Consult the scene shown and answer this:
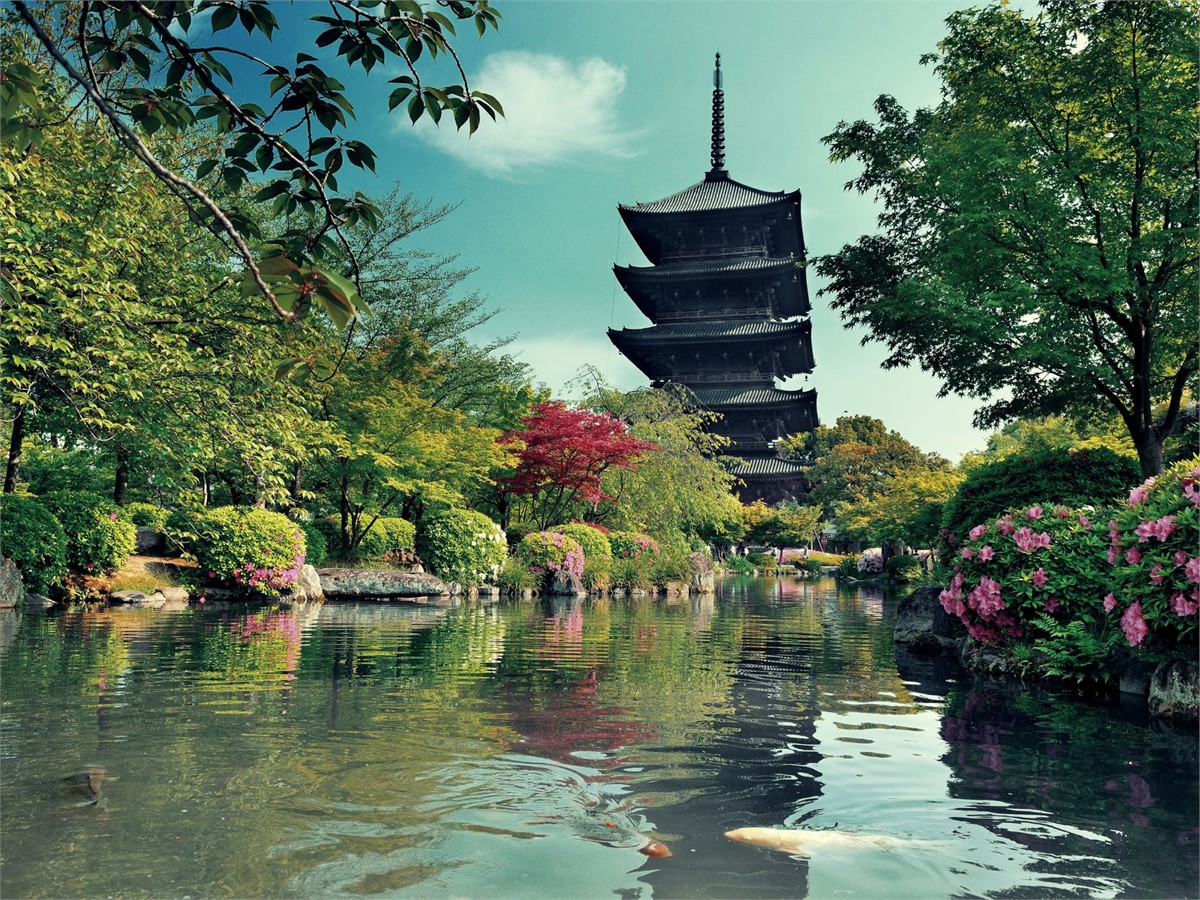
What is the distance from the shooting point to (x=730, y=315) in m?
41.1

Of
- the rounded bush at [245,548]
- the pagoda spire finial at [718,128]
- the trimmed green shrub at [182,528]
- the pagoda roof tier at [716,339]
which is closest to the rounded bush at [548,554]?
the rounded bush at [245,548]

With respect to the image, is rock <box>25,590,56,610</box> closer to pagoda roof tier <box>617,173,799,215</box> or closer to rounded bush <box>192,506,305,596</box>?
rounded bush <box>192,506,305,596</box>

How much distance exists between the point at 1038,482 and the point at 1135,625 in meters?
4.74

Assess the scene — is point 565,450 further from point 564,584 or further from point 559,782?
point 559,782

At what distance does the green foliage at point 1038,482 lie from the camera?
1048 centimetres

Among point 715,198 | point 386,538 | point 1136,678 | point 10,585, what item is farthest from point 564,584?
point 715,198

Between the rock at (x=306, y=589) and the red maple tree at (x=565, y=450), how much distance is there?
20.5 feet

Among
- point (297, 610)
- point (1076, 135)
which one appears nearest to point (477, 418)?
point (297, 610)

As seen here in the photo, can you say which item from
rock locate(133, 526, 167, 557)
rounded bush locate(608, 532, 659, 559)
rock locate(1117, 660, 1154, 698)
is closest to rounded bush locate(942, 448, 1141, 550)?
rock locate(1117, 660, 1154, 698)

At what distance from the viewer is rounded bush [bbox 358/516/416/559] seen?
70.9 feet

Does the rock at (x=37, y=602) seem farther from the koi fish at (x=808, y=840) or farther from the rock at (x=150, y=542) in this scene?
the koi fish at (x=808, y=840)

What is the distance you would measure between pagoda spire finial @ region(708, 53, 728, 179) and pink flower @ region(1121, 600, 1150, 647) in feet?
134

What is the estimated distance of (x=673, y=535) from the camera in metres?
27.6

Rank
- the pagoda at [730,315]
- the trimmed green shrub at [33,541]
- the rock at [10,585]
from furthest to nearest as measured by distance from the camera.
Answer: the pagoda at [730,315] → the trimmed green shrub at [33,541] → the rock at [10,585]
